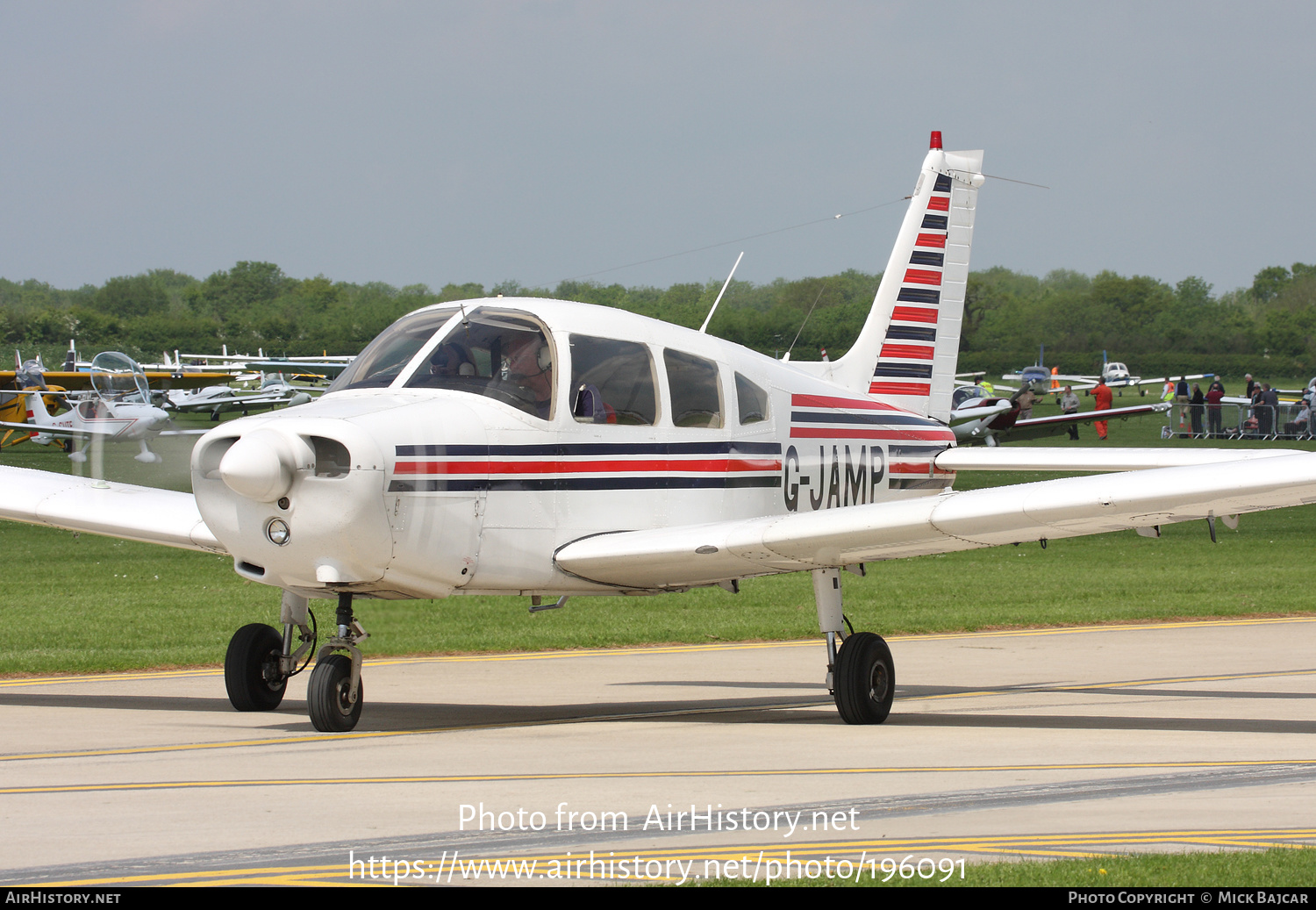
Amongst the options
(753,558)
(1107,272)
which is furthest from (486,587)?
(1107,272)

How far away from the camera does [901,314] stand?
1407 cm

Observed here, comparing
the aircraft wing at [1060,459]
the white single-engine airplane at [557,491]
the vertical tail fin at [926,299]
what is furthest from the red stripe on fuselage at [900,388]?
the white single-engine airplane at [557,491]

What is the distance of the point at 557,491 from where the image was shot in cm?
975

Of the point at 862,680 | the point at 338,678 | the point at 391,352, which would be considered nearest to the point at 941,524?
the point at 862,680

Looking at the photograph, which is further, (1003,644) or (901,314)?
(1003,644)

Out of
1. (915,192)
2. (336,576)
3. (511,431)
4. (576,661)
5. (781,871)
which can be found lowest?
(576,661)

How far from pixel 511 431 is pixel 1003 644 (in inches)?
322

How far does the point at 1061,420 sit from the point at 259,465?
121ft

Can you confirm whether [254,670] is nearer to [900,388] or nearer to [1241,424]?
[900,388]

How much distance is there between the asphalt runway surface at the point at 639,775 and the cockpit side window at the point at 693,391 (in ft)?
6.90

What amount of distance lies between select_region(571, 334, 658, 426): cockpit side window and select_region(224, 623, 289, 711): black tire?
9.74 feet

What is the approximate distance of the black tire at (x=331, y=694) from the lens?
9.12m

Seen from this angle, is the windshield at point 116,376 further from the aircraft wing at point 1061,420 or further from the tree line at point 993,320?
the aircraft wing at point 1061,420
